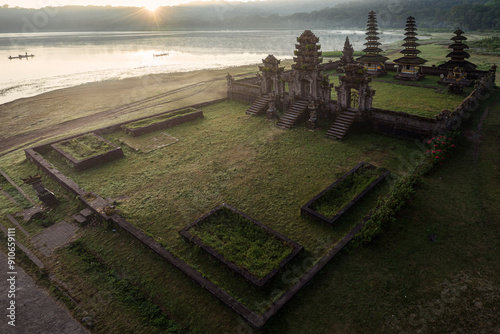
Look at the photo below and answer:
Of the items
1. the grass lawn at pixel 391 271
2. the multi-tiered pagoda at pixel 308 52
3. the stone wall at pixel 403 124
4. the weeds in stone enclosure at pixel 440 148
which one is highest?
the multi-tiered pagoda at pixel 308 52

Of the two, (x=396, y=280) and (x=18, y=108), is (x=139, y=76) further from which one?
(x=396, y=280)

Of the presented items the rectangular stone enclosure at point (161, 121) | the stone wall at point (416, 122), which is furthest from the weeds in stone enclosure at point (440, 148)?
the rectangular stone enclosure at point (161, 121)

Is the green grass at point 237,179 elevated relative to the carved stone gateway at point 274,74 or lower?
lower

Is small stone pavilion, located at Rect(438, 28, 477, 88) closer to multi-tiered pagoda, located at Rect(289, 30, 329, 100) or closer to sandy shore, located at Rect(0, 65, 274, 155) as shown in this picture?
multi-tiered pagoda, located at Rect(289, 30, 329, 100)

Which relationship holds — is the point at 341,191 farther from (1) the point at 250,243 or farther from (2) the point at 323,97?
(2) the point at 323,97

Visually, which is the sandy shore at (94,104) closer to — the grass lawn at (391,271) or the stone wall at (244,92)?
the stone wall at (244,92)

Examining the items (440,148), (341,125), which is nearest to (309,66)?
(341,125)
